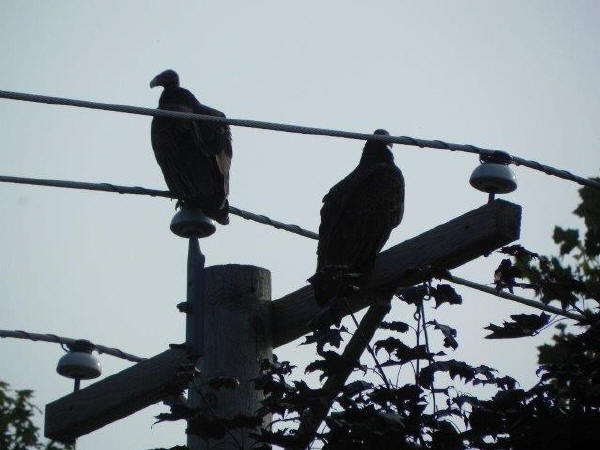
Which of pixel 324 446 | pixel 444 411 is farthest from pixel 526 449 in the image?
pixel 324 446

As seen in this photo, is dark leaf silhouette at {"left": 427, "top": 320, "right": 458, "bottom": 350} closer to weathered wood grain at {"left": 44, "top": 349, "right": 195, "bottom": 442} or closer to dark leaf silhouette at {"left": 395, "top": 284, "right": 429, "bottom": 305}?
dark leaf silhouette at {"left": 395, "top": 284, "right": 429, "bottom": 305}

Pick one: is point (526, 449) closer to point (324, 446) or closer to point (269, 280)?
point (324, 446)

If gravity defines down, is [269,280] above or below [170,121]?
below

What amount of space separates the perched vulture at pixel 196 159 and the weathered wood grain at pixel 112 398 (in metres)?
1.70

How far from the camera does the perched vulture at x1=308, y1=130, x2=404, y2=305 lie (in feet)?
15.3

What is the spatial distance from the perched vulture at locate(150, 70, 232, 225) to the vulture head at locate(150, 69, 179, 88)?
40.3 inches

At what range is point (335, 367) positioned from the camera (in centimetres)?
327

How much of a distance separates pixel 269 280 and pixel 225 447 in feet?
2.24

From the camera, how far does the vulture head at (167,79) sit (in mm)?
8657

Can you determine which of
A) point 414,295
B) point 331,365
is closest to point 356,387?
point 331,365

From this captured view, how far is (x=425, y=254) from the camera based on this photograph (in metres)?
4.03

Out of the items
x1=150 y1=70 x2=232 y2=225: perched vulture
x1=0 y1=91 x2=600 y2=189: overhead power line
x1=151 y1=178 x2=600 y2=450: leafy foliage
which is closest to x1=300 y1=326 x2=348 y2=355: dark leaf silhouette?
x1=151 y1=178 x2=600 y2=450: leafy foliage

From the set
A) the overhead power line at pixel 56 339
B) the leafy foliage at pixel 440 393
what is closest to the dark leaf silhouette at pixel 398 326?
the leafy foliage at pixel 440 393

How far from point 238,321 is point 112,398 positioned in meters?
0.61
